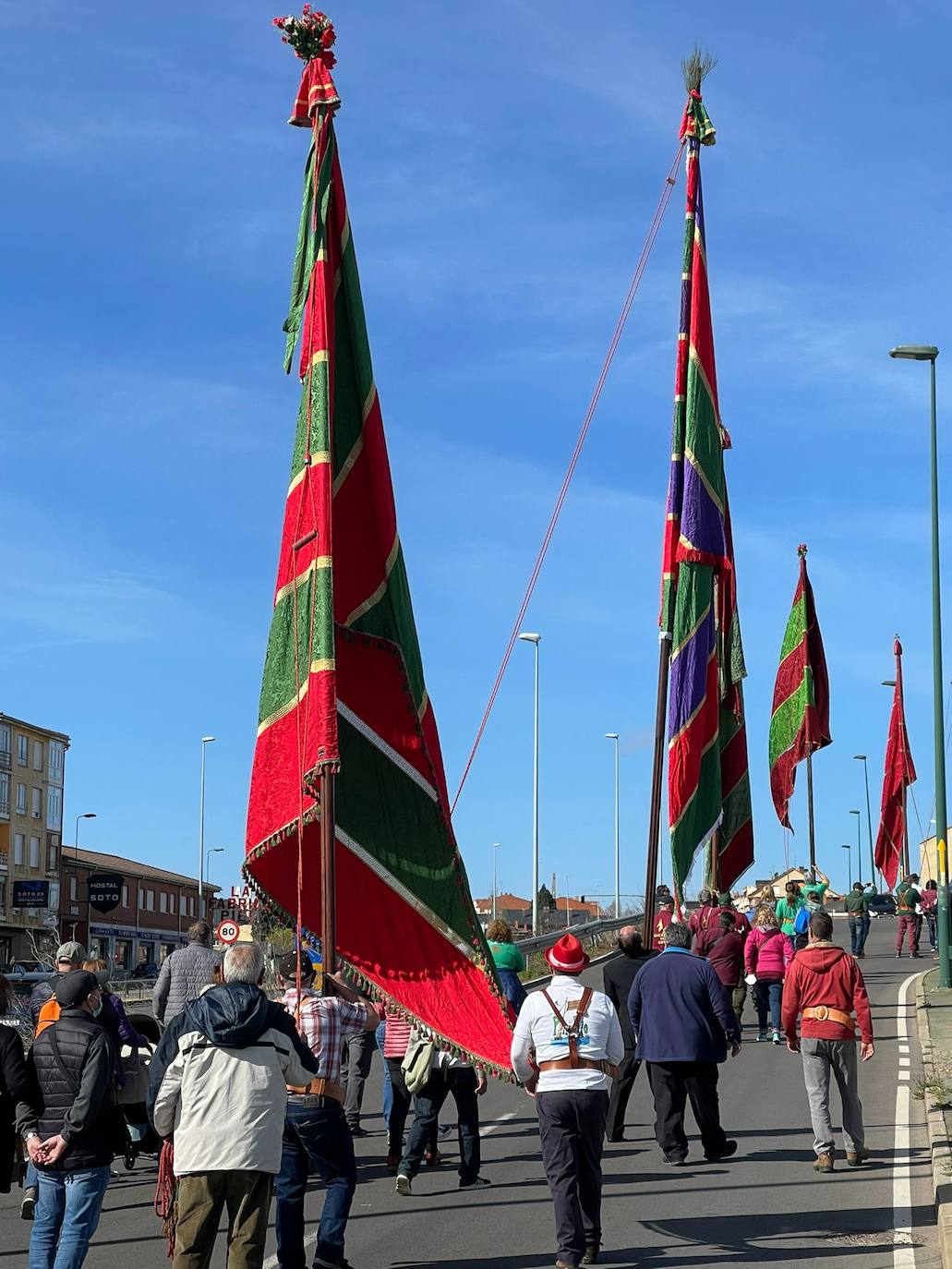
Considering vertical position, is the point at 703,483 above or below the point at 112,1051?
above

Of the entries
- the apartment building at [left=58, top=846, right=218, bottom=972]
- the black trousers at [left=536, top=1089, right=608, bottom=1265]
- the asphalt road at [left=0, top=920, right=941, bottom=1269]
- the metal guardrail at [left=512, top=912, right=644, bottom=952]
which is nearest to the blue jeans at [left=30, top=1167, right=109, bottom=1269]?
the asphalt road at [left=0, top=920, right=941, bottom=1269]

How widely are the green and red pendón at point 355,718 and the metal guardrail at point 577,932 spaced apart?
22.4m

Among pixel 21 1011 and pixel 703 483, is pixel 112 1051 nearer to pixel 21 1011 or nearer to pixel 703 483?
pixel 21 1011

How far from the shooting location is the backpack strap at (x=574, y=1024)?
28.8ft

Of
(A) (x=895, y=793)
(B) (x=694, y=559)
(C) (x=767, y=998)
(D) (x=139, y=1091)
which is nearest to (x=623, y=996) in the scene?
(D) (x=139, y=1091)

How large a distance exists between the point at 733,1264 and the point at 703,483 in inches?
375

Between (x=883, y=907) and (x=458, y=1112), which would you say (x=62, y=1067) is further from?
(x=883, y=907)

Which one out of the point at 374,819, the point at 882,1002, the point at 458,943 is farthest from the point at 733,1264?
the point at 882,1002

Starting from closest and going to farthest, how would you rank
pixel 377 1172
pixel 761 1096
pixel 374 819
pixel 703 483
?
pixel 374 819, pixel 377 1172, pixel 761 1096, pixel 703 483

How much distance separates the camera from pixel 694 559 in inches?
642

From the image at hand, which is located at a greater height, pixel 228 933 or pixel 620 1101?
pixel 228 933

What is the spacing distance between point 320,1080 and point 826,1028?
15.3ft

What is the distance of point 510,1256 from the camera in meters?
8.84

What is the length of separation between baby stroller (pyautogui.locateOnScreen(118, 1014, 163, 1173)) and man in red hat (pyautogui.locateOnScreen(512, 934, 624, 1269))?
7.01ft
